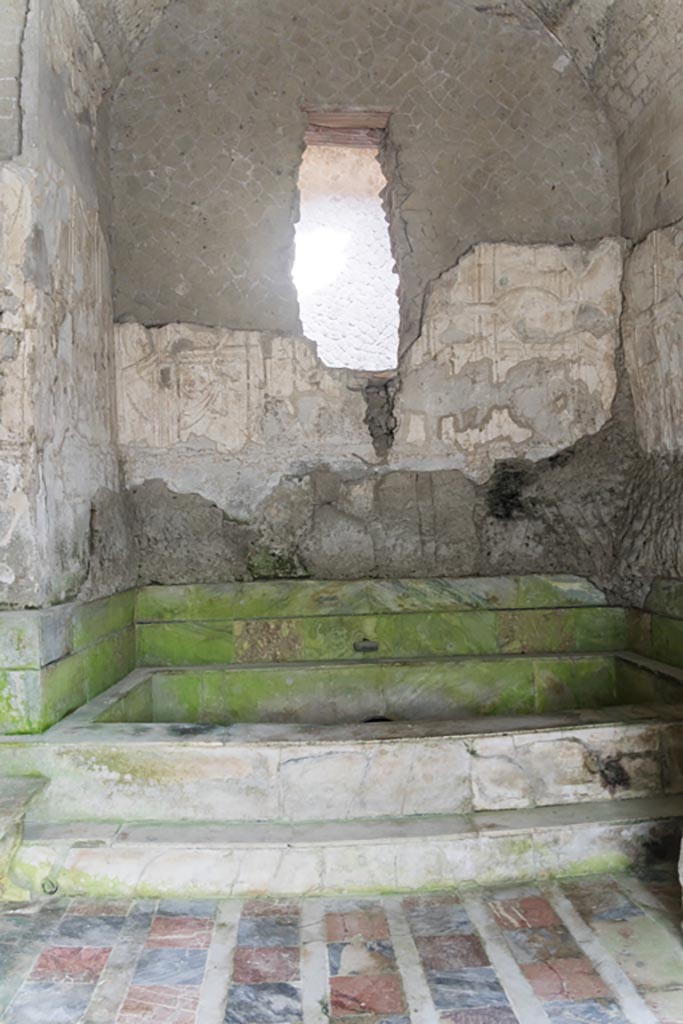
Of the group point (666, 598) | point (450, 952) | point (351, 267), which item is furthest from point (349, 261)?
point (450, 952)

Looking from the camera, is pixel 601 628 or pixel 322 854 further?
pixel 601 628

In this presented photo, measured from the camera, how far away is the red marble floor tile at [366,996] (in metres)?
2.31

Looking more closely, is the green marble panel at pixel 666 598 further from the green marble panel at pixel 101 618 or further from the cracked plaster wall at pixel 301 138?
the green marble panel at pixel 101 618

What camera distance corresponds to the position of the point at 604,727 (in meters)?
3.34

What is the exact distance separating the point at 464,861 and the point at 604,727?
2.55 feet

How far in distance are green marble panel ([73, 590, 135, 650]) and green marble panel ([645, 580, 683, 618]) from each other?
277 cm

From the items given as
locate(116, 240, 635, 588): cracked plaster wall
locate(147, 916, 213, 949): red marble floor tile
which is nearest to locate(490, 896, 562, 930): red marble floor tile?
locate(147, 916, 213, 949): red marble floor tile

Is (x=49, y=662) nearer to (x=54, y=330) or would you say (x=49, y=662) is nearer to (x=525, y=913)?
(x=54, y=330)

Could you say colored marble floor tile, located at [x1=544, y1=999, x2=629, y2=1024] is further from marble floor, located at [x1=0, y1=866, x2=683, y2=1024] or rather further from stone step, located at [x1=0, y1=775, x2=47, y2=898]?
stone step, located at [x1=0, y1=775, x2=47, y2=898]

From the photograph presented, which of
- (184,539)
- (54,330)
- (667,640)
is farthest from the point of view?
(184,539)

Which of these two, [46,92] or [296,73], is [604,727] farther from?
[296,73]

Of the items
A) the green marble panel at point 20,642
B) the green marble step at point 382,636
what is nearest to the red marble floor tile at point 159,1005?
the green marble panel at point 20,642

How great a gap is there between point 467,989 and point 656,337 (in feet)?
11.3

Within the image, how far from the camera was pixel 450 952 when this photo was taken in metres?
2.60
